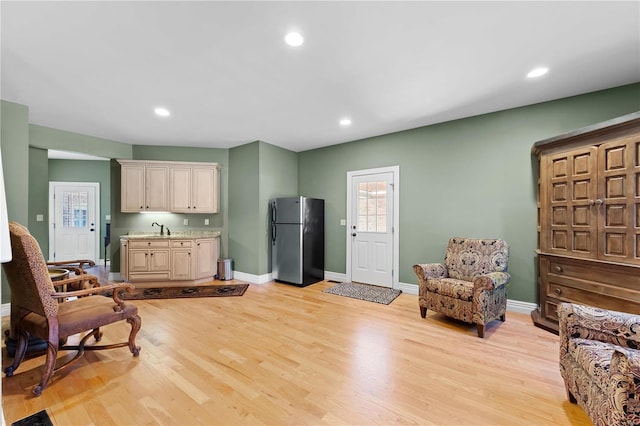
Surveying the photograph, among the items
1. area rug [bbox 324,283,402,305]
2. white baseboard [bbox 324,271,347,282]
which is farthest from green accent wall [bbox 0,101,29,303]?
white baseboard [bbox 324,271,347,282]

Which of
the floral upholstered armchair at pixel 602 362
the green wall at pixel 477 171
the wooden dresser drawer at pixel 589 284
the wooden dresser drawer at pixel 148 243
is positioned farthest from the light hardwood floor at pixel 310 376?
the wooden dresser drawer at pixel 148 243

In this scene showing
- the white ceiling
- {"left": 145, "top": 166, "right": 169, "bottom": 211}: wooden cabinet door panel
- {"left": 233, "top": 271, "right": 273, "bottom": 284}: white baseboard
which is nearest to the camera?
the white ceiling

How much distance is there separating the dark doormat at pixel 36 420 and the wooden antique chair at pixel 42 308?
0.26 meters

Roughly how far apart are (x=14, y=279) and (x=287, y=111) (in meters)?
3.01

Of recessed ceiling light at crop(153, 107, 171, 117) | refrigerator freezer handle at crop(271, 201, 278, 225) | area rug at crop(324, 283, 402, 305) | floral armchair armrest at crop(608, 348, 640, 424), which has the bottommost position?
area rug at crop(324, 283, 402, 305)

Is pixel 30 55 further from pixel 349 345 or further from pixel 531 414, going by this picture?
pixel 531 414

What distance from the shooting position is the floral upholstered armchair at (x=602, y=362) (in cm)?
124

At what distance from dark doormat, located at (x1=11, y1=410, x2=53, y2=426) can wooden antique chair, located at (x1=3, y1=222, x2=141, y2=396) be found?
10.1 inches

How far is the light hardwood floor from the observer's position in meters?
1.70

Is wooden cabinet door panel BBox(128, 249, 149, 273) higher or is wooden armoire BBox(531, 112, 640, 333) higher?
wooden armoire BBox(531, 112, 640, 333)

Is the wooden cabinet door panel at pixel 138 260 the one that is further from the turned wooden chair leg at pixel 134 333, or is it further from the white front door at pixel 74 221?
the white front door at pixel 74 221

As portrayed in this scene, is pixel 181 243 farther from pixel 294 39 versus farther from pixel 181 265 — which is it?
pixel 294 39

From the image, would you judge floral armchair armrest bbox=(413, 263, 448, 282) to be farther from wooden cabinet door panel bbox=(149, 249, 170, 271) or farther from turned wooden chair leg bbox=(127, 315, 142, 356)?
wooden cabinet door panel bbox=(149, 249, 170, 271)

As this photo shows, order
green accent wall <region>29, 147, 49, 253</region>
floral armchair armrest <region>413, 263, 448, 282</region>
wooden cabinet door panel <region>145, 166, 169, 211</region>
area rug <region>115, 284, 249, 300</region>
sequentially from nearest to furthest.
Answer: floral armchair armrest <region>413, 263, 448, 282</region>
area rug <region>115, 284, 249, 300</region>
green accent wall <region>29, 147, 49, 253</region>
wooden cabinet door panel <region>145, 166, 169, 211</region>
